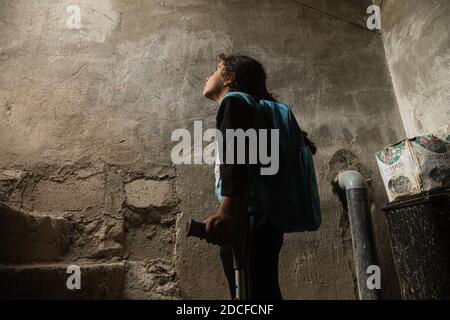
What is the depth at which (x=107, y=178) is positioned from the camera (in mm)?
2082

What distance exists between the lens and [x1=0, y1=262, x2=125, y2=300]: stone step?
123cm

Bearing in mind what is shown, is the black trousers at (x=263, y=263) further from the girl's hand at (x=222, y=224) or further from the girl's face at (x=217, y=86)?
the girl's face at (x=217, y=86)

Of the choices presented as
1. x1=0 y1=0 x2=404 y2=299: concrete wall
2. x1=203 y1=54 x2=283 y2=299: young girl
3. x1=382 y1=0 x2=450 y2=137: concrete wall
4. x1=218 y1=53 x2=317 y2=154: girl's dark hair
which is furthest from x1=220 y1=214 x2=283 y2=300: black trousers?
x1=382 y1=0 x2=450 y2=137: concrete wall

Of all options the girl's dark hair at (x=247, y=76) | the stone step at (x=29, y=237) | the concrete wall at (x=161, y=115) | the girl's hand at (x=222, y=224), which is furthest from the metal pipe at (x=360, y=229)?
the stone step at (x=29, y=237)

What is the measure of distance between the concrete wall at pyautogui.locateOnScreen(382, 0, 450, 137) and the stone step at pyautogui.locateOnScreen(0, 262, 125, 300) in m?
2.05

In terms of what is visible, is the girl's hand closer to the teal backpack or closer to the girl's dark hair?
the teal backpack

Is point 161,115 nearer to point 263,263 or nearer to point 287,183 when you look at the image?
point 287,183

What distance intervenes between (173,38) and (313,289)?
191 centimetres

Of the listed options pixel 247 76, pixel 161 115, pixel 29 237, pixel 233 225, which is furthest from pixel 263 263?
pixel 161 115

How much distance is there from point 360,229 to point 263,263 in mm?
1080

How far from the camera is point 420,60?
2.20 metres

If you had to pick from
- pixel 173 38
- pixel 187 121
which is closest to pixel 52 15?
pixel 173 38

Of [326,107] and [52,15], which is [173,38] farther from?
[326,107]

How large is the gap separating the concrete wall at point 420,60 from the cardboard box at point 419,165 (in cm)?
36
